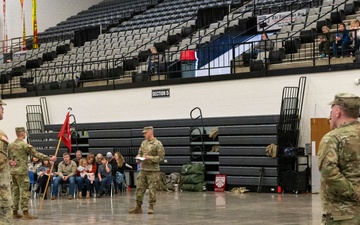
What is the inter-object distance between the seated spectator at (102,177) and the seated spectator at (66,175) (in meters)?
0.67

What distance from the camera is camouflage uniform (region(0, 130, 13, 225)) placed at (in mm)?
7961

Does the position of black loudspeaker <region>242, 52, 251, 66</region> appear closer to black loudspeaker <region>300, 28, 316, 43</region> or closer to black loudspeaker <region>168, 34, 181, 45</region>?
black loudspeaker <region>300, 28, 316, 43</region>

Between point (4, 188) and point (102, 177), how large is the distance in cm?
1224

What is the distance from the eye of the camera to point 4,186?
A: 26.7 ft

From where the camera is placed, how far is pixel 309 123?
19641 millimetres

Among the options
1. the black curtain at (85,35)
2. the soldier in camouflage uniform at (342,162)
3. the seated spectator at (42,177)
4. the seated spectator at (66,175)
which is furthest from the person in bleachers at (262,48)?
the soldier in camouflage uniform at (342,162)

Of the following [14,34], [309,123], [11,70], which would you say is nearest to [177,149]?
[309,123]

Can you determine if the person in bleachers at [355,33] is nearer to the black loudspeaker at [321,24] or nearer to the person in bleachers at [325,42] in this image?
the person in bleachers at [325,42]

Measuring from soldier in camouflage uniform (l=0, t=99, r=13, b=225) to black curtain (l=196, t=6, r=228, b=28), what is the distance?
21.6 m

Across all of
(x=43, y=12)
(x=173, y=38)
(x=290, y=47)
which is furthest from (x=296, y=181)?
(x=43, y=12)

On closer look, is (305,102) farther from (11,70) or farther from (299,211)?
(11,70)

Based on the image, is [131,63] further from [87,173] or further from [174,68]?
[87,173]

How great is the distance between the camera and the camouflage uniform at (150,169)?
48.2 ft

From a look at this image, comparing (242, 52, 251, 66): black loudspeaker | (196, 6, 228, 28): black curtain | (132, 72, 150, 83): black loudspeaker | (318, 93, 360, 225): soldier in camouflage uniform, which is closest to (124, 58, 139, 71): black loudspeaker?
(132, 72, 150, 83): black loudspeaker
